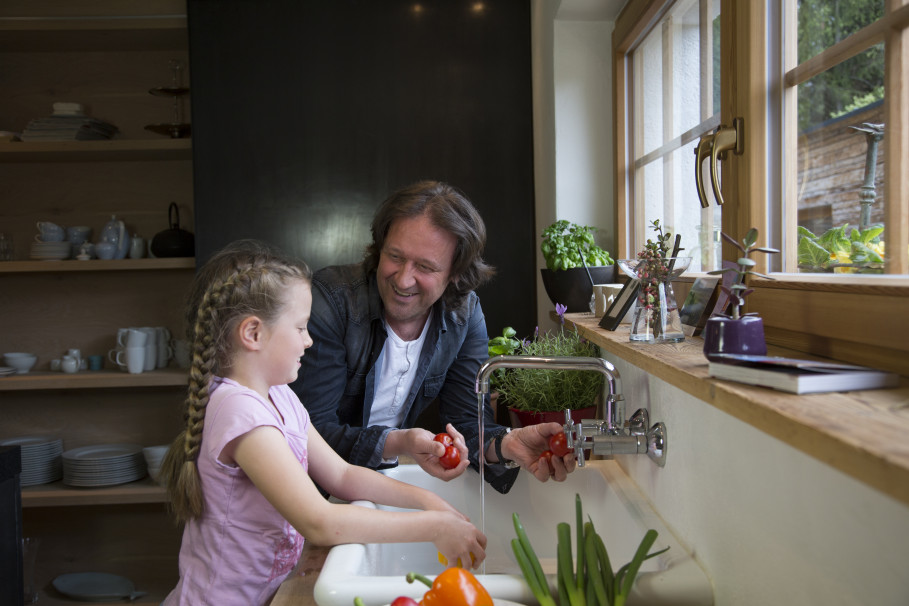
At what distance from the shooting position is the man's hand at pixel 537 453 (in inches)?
53.1

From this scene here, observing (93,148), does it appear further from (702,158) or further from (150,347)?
(702,158)

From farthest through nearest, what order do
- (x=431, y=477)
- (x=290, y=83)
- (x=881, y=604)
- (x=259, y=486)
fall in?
(x=290, y=83) → (x=431, y=477) → (x=259, y=486) → (x=881, y=604)

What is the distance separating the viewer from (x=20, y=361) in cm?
304

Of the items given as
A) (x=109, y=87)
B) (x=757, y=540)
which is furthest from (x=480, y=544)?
(x=109, y=87)

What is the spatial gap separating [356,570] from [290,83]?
84.7 inches

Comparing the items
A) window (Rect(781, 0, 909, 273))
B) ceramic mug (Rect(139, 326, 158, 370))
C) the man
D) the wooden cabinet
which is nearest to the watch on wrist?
the man

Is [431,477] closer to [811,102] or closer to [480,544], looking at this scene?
[480,544]

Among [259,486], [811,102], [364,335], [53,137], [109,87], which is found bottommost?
[259,486]

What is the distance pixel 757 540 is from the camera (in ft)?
2.63

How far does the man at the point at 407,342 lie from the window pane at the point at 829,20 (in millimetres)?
778

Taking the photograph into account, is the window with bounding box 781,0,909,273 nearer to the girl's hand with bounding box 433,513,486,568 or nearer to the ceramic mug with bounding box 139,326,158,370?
the girl's hand with bounding box 433,513,486,568

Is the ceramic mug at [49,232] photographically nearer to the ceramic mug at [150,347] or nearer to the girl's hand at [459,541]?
the ceramic mug at [150,347]

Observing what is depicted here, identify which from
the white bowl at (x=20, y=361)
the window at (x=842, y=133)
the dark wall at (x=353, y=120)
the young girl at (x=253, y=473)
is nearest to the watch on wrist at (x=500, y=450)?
the young girl at (x=253, y=473)

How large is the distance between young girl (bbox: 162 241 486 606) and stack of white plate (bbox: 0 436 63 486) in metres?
2.02
